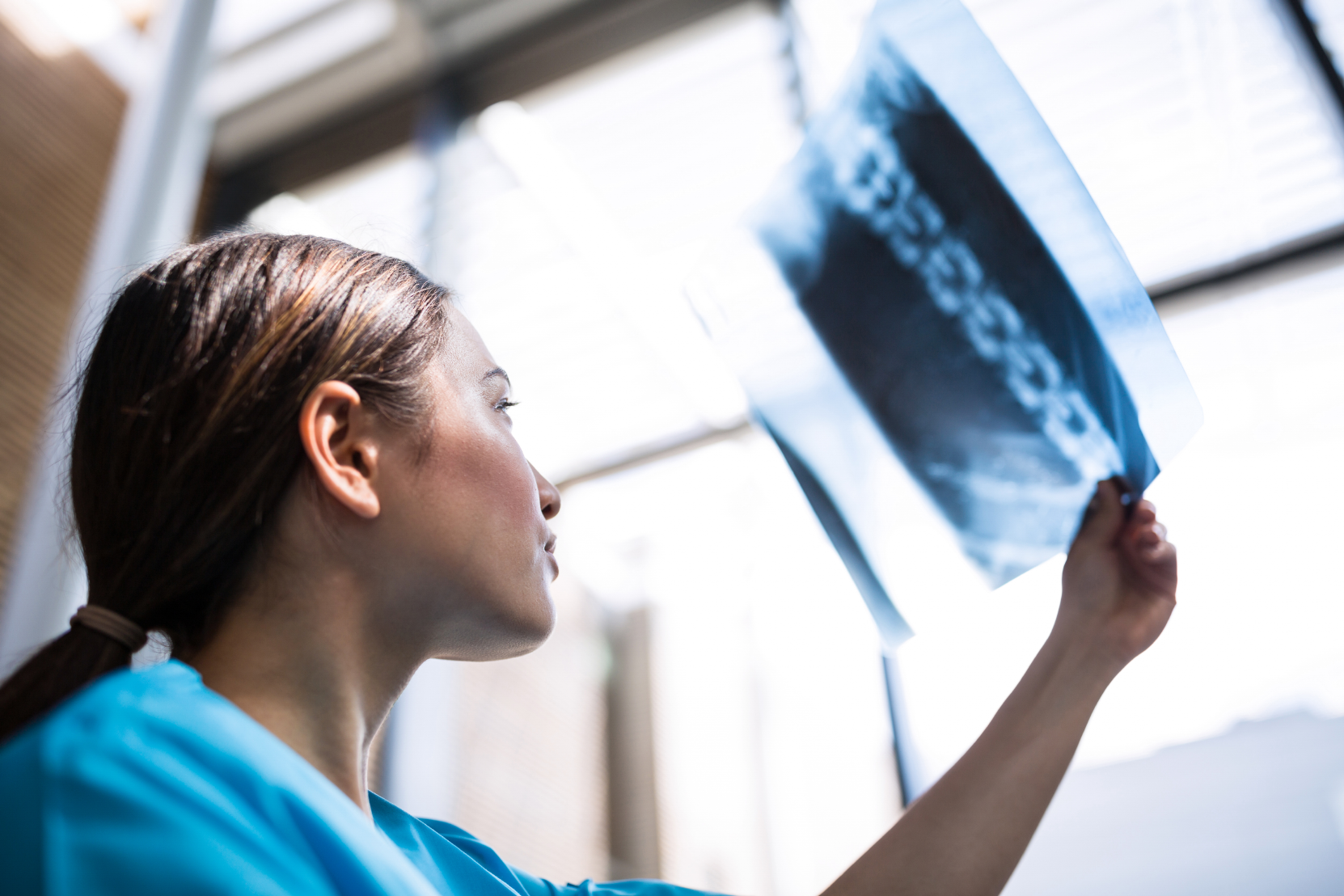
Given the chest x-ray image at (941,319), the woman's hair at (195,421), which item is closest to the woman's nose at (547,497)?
the woman's hair at (195,421)

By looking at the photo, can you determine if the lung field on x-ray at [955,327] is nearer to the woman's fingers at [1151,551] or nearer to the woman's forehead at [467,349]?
the woman's fingers at [1151,551]

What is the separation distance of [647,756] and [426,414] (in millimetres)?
1319

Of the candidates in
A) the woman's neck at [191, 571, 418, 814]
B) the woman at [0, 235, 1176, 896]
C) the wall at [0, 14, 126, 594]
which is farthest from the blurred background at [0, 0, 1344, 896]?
the woman's neck at [191, 571, 418, 814]

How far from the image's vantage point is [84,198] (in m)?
2.59

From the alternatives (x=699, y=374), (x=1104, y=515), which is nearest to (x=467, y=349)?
(x=1104, y=515)

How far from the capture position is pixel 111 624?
71 centimetres

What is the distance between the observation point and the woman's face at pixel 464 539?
76cm

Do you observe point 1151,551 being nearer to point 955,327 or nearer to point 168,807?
point 955,327

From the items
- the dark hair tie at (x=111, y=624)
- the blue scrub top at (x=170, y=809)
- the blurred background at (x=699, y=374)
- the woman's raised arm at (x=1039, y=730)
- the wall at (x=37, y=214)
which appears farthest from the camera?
the wall at (x=37, y=214)

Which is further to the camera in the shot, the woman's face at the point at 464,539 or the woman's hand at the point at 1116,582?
the woman's hand at the point at 1116,582

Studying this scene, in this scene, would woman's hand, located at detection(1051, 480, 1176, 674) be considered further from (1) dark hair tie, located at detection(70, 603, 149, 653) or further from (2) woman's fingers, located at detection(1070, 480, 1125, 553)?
(1) dark hair tie, located at detection(70, 603, 149, 653)

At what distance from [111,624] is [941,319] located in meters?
0.70

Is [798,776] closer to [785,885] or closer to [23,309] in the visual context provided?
[785,885]

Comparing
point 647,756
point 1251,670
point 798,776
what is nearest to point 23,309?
point 647,756
